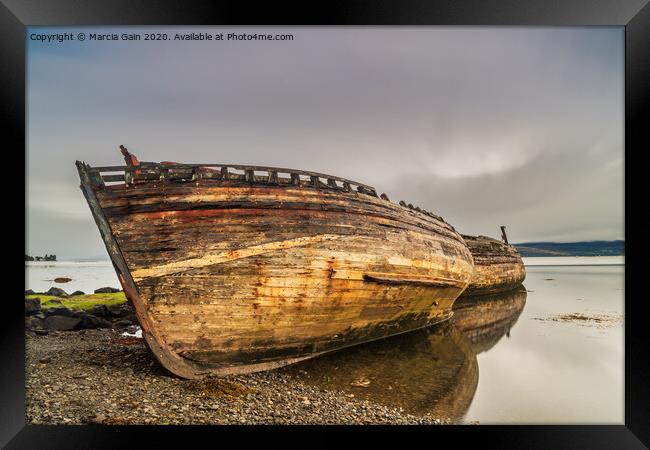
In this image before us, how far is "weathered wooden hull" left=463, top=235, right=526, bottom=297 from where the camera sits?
43.9 feet

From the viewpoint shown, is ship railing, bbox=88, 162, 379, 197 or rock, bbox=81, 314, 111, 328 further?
rock, bbox=81, 314, 111, 328

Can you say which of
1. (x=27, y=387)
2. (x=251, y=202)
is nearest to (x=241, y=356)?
(x=251, y=202)

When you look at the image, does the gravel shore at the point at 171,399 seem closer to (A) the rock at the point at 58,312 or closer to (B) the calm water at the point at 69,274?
(B) the calm water at the point at 69,274

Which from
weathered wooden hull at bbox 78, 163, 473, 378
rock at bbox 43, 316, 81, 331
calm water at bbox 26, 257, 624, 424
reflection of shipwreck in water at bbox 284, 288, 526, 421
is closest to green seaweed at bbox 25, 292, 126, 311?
rock at bbox 43, 316, 81, 331

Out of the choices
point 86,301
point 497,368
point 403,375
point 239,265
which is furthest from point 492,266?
point 86,301

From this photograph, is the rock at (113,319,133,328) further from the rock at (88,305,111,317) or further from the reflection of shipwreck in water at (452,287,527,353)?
the reflection of shipwreck in water at (452,287,527,353)

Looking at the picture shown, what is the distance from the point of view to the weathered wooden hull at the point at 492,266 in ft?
43.9

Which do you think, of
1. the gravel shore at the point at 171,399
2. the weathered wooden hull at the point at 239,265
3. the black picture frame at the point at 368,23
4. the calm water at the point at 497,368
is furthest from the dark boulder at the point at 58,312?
the weathered wooden hull at the point at 239,265

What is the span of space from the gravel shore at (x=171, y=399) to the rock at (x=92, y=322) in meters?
3.13

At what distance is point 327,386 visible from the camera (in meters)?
4.95

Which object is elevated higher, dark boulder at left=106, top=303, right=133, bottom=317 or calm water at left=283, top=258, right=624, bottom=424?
dark boulder at left=106, top=303, right=133, bottom=317

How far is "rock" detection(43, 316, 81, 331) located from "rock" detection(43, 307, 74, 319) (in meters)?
0.17
